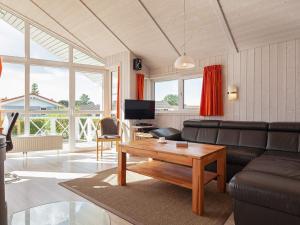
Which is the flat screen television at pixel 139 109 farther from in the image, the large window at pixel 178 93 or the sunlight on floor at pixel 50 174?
the sunlight on floor at pixel 50 174

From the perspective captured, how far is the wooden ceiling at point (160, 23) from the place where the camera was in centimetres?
329

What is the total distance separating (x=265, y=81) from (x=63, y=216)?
3.74m

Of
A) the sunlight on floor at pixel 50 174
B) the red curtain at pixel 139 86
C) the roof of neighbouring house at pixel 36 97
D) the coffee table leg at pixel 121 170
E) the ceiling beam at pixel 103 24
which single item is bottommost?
the sunlight on floor at pixel 50 174

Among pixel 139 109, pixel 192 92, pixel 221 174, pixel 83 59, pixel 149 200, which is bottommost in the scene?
pixel 149 200

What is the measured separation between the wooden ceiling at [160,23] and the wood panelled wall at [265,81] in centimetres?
18

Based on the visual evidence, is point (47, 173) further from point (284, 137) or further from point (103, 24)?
point (284, 137)

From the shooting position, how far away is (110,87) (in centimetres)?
594

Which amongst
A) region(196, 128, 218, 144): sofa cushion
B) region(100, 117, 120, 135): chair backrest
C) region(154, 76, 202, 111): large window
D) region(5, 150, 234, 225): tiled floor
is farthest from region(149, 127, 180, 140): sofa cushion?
region(100, 117, 120, 135): chair backrest

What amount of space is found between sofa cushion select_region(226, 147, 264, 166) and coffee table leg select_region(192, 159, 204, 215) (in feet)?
3.49

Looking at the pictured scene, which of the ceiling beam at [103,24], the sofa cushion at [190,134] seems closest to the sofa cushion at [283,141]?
the sofa cushion at [190,134]

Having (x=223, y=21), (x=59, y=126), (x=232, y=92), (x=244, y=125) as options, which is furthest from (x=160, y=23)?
(x=59, y=126)

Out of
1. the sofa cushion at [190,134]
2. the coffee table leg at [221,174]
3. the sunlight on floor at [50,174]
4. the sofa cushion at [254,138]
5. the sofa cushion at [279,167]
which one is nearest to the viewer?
the sofa cushion at [279,167]

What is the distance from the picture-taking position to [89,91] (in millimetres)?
5754

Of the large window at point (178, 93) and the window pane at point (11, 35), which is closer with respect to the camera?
the window pane at point (11, 35)
